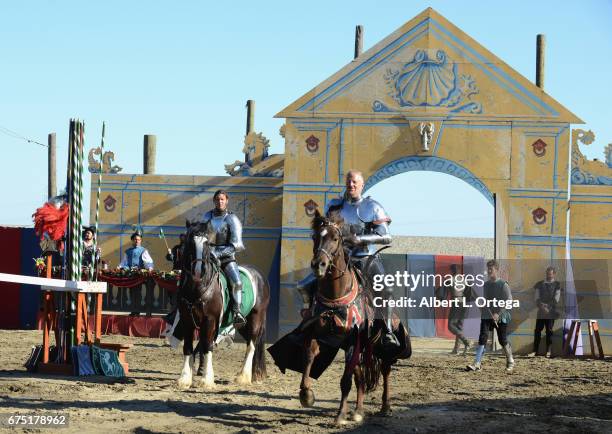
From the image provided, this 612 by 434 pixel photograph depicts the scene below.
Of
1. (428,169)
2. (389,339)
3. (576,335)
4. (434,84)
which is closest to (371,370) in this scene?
(389,339)

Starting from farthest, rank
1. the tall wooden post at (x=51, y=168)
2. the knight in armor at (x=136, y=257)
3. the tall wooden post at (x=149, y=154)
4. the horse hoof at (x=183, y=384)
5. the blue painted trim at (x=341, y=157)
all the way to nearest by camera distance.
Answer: the tall wooden post at (x=51, y=168) → the tall wooden post at (x=149, y=154) → the knight in armor at (x=136, y=257) → the blue painted trim at (x=341, y=157) → the horse hoof at (x=183, y=384)

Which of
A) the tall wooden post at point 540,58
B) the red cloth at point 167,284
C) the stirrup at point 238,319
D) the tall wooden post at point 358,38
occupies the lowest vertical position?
A: the stirrup at point 238,319

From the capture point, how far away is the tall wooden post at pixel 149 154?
2622 cm

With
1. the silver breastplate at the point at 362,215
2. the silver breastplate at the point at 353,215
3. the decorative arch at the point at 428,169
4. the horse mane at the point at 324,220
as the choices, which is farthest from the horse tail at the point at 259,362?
the decorative arch at the point at 428,169

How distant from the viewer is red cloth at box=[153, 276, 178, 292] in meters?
22.0

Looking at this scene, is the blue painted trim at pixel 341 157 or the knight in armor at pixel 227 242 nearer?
the knight in armor at pixel 227 242

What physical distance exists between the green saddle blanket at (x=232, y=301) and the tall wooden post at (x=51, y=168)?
62.2 feet

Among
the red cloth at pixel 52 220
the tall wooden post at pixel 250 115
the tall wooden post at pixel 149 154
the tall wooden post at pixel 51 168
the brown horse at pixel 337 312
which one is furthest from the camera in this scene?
the tall wooden post at pixel 51 168

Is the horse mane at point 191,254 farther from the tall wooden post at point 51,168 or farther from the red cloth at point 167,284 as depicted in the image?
the tall wooden post at point 51,168

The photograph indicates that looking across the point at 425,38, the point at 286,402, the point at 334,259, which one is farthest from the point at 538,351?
the point at 334,259

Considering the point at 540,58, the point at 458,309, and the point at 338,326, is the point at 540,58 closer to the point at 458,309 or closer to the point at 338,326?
the point at 458,309

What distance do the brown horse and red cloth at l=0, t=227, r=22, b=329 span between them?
14696 mm

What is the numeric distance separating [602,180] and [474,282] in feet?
12.7

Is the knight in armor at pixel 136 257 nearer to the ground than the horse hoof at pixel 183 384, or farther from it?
farther from it
